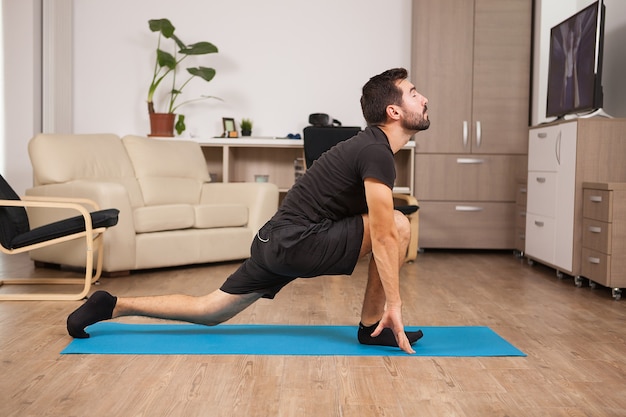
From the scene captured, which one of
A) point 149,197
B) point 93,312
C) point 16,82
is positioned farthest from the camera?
point 16,82

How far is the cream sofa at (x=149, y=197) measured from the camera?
171 inches

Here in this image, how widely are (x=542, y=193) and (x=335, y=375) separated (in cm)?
307

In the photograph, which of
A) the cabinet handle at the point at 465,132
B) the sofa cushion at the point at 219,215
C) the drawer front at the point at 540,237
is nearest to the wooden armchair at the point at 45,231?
the sofa cushion at the point at 219,215

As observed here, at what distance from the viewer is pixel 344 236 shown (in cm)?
246

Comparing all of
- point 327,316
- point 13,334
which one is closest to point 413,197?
point 327,316

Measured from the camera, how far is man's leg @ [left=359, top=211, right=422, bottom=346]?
8.29ft

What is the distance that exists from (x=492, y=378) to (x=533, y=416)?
1.14 feet

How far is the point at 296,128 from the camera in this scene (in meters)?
6.29

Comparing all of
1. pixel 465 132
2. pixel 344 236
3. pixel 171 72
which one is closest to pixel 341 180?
pixel 344 236

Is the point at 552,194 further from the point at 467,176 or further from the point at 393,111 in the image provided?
the point at 393,111

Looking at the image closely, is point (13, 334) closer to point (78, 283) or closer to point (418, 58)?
point (78, 283)

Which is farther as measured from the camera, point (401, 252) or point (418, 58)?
point (418, 58)

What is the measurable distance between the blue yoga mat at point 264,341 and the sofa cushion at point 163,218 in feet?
5.30

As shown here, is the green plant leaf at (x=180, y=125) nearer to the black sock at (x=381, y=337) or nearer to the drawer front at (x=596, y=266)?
the drawer front at (x=596, y=266)
